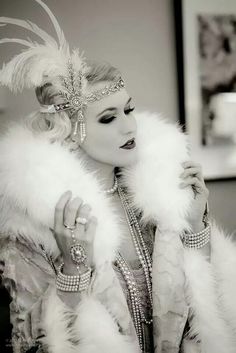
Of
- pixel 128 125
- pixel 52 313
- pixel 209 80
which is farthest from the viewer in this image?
pixel 209 80

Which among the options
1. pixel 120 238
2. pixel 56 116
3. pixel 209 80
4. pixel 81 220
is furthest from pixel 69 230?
pixel 209 80

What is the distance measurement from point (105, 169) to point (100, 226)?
140mm

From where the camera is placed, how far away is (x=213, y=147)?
1.14 metres

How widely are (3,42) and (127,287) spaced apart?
1.89 feet

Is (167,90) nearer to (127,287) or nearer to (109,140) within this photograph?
(109,140)

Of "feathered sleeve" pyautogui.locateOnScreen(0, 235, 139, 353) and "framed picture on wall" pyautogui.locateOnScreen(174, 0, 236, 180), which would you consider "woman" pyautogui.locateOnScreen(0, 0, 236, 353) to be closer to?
"feathered sleeve" pyautogui.locateOnScreen(0, 235, 139, 353)

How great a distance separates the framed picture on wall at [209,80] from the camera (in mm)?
1083

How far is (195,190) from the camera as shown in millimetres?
1005

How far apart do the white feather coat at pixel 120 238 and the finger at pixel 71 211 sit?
0.03 metres

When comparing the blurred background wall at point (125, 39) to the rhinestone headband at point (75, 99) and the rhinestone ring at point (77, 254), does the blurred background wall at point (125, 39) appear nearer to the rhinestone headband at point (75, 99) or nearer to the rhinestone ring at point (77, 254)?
the rhinestone headband at point (75, 99)

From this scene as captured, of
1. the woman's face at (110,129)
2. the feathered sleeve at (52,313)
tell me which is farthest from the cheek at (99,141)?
the feathered sleeve at (52,313)

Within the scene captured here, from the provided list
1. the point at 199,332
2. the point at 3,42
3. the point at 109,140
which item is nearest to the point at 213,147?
the point at 109,140

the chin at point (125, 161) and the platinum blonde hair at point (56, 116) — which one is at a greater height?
the platinum blonde hair at point (56, 116)

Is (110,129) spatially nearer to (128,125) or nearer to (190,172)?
(128,125)
